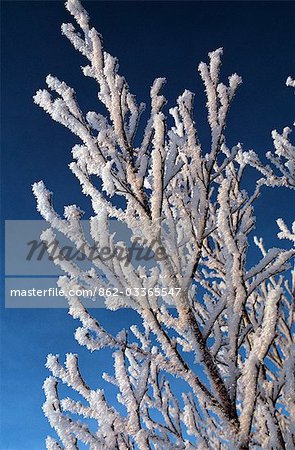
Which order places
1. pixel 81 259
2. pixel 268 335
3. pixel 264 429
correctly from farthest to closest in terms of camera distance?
pixel 264 429 → pixel 81 259 → pixel 268 335

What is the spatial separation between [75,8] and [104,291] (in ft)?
4.98

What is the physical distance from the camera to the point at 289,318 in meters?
3.94

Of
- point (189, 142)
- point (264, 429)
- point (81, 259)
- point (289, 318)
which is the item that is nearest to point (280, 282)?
point (289, 318)

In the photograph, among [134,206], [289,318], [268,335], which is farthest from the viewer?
[289,318]

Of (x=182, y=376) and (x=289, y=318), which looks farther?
(x=289, y=318)

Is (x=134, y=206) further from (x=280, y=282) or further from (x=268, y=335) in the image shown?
(x=280, y=282)

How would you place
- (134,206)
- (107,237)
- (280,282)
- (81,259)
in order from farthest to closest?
1. (280,282)
2. (134,206)
3. (81,259)
4. (107,237)

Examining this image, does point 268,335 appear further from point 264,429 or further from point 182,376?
point 264,429

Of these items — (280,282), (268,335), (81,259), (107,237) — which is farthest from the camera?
(280,282)

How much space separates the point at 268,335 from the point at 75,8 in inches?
74.7

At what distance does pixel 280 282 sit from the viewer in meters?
4.60

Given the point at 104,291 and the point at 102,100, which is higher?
the point at 102,100

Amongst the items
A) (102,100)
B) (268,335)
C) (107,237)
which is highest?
(102,100)

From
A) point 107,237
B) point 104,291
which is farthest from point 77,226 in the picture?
point 104,291
